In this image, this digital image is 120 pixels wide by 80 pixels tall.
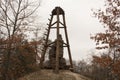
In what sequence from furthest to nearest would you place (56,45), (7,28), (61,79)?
(7,28), (56,45), (61,79)

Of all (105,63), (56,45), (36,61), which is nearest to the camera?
(105,63)

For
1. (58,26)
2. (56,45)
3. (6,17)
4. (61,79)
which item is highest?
(6,17)

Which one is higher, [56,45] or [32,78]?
[56,45]

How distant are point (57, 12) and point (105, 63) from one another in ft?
23.2

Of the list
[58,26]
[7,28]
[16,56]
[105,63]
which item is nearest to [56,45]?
[58,26]

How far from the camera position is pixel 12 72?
40938 mm

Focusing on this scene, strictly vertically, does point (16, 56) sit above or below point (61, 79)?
above

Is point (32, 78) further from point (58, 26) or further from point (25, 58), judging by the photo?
point (25, 58)

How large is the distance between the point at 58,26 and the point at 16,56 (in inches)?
751

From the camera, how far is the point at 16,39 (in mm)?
30469

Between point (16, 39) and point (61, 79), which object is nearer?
point (61, 79)

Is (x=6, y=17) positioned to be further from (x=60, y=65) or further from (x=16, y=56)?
(x=16, y=56)

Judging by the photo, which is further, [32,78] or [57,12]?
[57,12]

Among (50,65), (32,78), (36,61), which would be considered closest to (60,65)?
(50,65)
